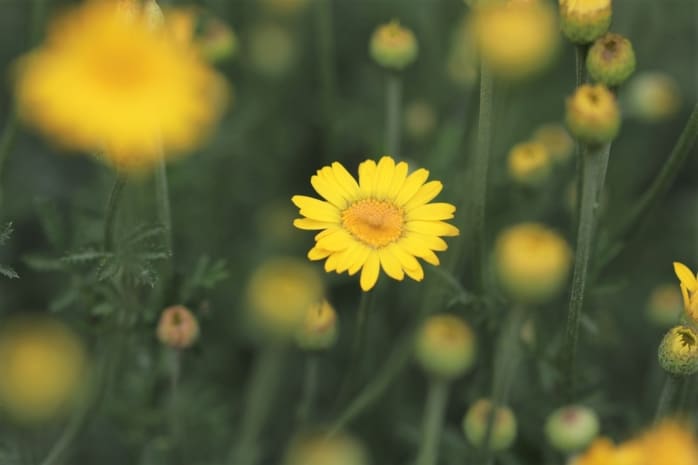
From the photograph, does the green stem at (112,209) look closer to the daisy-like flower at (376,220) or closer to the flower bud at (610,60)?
the daisy-like flower at (376,220)

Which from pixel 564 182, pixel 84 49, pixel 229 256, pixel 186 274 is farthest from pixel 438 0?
pixel 84 49

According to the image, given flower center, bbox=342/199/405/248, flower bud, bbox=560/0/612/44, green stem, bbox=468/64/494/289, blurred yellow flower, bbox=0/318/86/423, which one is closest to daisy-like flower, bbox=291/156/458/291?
flower center, bbox=342/199/405/248

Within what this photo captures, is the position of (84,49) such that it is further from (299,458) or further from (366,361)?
(366,361)

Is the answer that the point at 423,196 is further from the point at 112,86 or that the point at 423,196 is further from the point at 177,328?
the point at 112,86

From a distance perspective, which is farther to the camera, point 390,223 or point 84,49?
point 390,223

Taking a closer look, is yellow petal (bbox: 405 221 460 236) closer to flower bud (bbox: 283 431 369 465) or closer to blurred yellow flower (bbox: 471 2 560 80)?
blurred yellow flower (bbox: 471 2 560 80)

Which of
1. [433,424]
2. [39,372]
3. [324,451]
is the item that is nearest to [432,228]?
[433,424]

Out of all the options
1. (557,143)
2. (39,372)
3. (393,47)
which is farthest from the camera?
(557,143)
